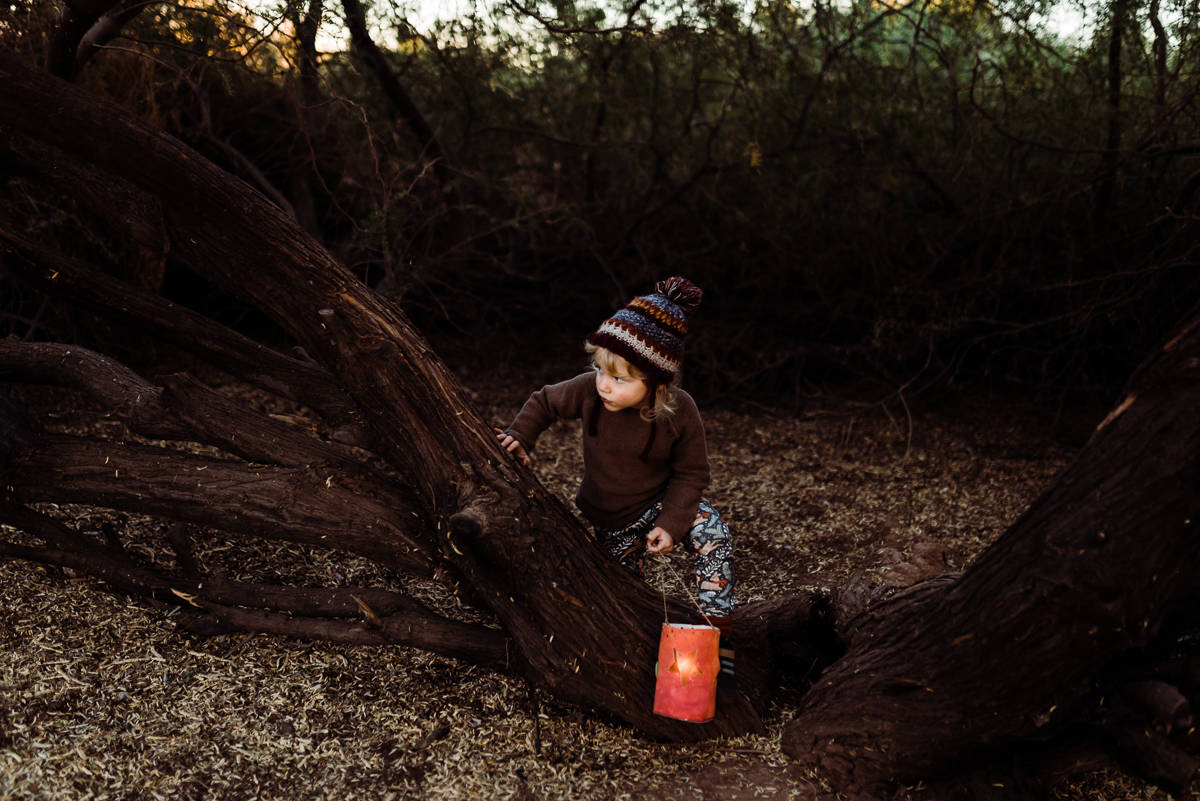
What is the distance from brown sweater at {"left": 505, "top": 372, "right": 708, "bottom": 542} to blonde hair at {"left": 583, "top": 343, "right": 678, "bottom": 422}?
0.03 meters

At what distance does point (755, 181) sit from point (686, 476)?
3619 millimetres

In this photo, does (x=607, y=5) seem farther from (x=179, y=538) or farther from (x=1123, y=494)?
(x=1123, y=494)

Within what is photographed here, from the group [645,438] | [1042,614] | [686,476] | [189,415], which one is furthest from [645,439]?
[189,415]

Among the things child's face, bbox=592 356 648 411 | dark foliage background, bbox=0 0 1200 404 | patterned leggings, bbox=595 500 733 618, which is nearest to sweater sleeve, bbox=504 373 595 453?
child's face, bbox=592 356 648 411

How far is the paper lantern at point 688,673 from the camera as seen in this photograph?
2.28 metres

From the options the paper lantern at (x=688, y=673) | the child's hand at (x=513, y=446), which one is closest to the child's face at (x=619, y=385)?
the child's hand at (x=513, y=446)

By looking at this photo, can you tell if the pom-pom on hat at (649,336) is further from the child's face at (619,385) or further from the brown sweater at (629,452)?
the brown sweater at (629,452)

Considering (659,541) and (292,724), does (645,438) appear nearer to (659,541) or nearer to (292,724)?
(659,541)

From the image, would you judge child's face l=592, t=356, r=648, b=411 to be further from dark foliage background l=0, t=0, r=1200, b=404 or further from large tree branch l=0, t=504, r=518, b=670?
dark foliage background l=0, t=0, r=1200, b=404

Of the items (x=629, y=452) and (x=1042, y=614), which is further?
(x=629, y=452)

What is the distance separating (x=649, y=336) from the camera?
8.20 feet

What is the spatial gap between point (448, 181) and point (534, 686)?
3976 millimetres

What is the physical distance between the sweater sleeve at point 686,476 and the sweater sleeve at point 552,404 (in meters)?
0.31

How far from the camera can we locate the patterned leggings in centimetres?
268
